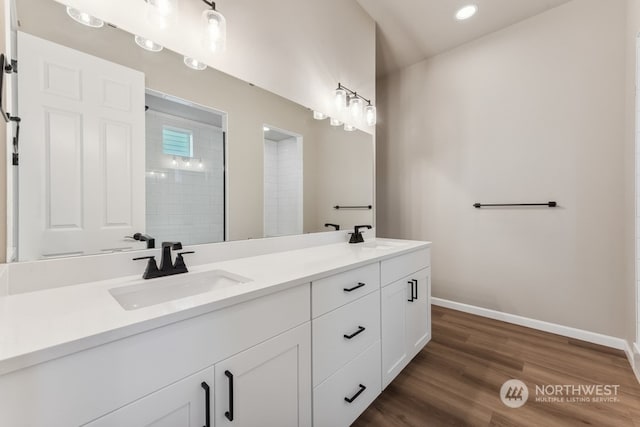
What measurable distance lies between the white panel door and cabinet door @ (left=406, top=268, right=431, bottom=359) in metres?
1.58

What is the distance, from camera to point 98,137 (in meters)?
0.96

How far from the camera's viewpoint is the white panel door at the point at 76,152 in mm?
849

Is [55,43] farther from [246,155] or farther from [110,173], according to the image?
[246,155]

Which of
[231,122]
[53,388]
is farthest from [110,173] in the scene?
[53,388]

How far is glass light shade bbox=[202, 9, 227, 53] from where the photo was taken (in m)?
1.20

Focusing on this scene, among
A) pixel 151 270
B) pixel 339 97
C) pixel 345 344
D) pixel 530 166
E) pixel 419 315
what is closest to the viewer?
pixel 151 270

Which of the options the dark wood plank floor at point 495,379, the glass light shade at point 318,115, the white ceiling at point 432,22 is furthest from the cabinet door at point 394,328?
the white ceiling at point 432,22

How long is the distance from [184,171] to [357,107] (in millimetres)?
1511

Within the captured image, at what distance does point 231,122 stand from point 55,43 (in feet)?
2.17

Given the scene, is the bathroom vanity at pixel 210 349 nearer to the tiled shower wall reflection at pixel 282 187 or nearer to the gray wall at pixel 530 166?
the tiled shower wall reflection at pixel 282 187

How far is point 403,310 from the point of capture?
1.64 m

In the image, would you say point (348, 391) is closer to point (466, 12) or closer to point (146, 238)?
point (146, 238)

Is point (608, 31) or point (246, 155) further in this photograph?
point (608, 31)

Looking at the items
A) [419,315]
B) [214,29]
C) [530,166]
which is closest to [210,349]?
[214,29]
